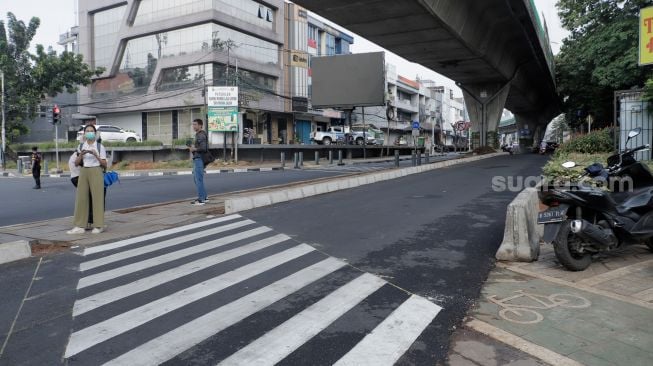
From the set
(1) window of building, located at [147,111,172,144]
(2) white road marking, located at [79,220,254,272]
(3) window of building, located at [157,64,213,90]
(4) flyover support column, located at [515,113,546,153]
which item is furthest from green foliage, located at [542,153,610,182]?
(4) flyover support column, located at [515,113,546,153]

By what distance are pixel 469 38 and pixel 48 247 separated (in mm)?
19885

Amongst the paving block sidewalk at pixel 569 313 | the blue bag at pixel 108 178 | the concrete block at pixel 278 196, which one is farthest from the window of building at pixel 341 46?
the paving block sidewalk at pixel 569 313

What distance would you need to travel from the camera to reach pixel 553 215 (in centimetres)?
552

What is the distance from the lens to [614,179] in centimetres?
607

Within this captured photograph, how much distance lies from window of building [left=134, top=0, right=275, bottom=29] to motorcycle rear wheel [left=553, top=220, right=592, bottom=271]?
118ft

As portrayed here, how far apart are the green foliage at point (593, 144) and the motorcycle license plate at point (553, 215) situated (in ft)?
32.1

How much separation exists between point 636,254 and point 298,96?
40218mm

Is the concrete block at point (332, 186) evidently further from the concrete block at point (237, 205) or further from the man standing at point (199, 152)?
the man standing at point (199, 152)

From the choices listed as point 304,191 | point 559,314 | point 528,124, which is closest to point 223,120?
point 304,191

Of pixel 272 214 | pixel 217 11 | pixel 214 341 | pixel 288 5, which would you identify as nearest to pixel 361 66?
pixel 217 11

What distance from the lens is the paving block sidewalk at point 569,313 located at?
3.43m

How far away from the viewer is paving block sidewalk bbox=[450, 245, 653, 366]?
343cm

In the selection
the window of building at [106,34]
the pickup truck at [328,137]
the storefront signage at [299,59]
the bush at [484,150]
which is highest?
the window of building at [106,34]

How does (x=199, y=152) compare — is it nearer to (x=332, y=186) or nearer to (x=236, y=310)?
(x=332, y=186)
